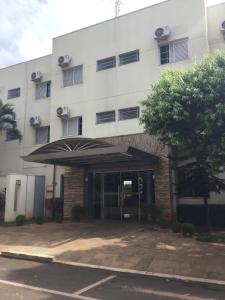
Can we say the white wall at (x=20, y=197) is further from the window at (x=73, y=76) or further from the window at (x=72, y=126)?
the window at (x=73, y=76)

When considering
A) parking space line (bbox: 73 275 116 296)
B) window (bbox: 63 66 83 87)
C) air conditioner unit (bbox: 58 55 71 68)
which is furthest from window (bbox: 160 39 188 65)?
parking space line (bbox: 73 275 116 296)

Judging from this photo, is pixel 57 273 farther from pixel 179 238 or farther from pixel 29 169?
pixel 29 169

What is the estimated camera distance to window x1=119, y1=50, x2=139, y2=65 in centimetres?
2045

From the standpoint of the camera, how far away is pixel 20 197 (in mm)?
20156

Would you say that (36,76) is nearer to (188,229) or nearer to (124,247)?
(188,229)

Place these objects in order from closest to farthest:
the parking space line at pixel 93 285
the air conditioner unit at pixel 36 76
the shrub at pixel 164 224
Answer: the parking space line at pixel 93 285, the shrub at pixel 164 224, the air conditioner unit at pixel 36 76

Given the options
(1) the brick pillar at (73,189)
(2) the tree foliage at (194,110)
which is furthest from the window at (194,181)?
(1) the brick pillar at (73,189)

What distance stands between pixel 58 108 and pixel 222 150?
1241 cm

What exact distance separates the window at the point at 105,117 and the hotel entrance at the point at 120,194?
10.4 feet

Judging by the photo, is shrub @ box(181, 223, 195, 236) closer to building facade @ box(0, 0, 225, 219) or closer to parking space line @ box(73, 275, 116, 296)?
building facade @ box(0, 0, 225, 219)

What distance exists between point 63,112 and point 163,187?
26.3ft

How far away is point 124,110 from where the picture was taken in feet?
66.0

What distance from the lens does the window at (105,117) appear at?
2044cm

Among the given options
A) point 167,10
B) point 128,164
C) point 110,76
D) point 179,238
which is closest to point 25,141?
point 110,76
